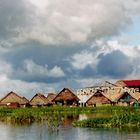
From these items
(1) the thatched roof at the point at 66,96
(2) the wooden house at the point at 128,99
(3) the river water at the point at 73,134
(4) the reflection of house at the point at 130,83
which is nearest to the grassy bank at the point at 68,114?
(3) the river water at the point at 73,134

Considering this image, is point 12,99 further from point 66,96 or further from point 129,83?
point 129,83

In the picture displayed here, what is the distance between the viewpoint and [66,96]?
285 ft

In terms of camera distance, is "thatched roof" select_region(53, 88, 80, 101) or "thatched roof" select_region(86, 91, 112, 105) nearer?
"thatched roof" select_region(86, 91, 112, 105)

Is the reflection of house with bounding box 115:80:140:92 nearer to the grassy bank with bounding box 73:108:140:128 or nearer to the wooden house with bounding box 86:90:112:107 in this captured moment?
the wooden house with bounding box 86:90:112:107

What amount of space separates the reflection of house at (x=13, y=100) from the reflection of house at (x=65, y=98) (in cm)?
592

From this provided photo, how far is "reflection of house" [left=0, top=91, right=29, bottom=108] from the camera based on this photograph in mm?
87625

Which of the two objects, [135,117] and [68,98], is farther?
[68,98]

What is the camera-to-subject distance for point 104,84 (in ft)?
324

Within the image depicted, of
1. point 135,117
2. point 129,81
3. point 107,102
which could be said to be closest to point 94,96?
point 107,102

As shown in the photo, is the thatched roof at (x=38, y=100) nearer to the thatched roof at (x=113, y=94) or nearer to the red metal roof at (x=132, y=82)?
the thatched roof at (x=113, y=94)

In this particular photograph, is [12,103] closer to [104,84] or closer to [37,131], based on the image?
[104,84]

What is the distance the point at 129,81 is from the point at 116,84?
3.08 metres

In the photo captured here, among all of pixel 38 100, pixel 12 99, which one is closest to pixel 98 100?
pixel 38 100

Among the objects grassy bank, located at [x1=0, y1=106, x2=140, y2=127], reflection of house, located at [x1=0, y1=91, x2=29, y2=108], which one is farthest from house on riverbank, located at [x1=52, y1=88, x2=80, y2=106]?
grassy bank, located at [x1=0, y1=106, x2=140, y2=127]
